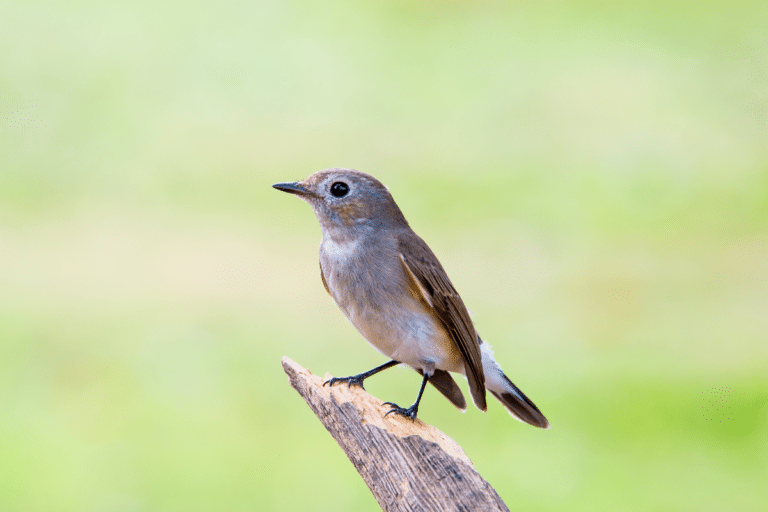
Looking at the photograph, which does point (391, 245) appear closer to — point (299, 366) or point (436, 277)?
point (436, 277)

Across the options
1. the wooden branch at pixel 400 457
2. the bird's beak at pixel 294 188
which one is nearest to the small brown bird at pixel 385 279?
the bird's beak at pixel 294 188

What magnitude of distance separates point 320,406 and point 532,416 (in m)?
1.22

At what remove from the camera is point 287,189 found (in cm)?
Result: 362

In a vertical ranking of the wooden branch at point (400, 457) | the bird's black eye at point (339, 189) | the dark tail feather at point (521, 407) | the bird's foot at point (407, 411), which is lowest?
the wooden branch at point (400, 457)

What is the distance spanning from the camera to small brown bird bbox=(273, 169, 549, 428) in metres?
3.72

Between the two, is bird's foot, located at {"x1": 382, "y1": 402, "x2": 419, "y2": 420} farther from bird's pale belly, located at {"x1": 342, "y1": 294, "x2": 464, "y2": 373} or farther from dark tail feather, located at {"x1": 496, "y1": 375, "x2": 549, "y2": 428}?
dark tail feather, located at {"x1": 496, "y1": 375, "x2": 549, "y2": 428}

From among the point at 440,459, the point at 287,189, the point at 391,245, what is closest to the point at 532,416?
the point at 440,459

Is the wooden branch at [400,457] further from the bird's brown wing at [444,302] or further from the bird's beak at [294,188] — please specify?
the bird's beak at [294,188]

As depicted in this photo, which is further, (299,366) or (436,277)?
(299,366)

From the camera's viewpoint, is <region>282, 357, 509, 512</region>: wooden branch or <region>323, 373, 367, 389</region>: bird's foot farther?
<region>323, 373, 367, 389</region>: bird's foot

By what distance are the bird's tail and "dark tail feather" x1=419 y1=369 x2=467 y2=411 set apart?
169 mm

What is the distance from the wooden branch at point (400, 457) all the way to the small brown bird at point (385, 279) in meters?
0.21

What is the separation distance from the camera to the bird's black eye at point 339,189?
369 centimetres

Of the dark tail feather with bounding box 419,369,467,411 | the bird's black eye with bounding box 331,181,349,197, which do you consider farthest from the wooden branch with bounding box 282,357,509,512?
the bird's black eye with bounding box 331,181,349,197
